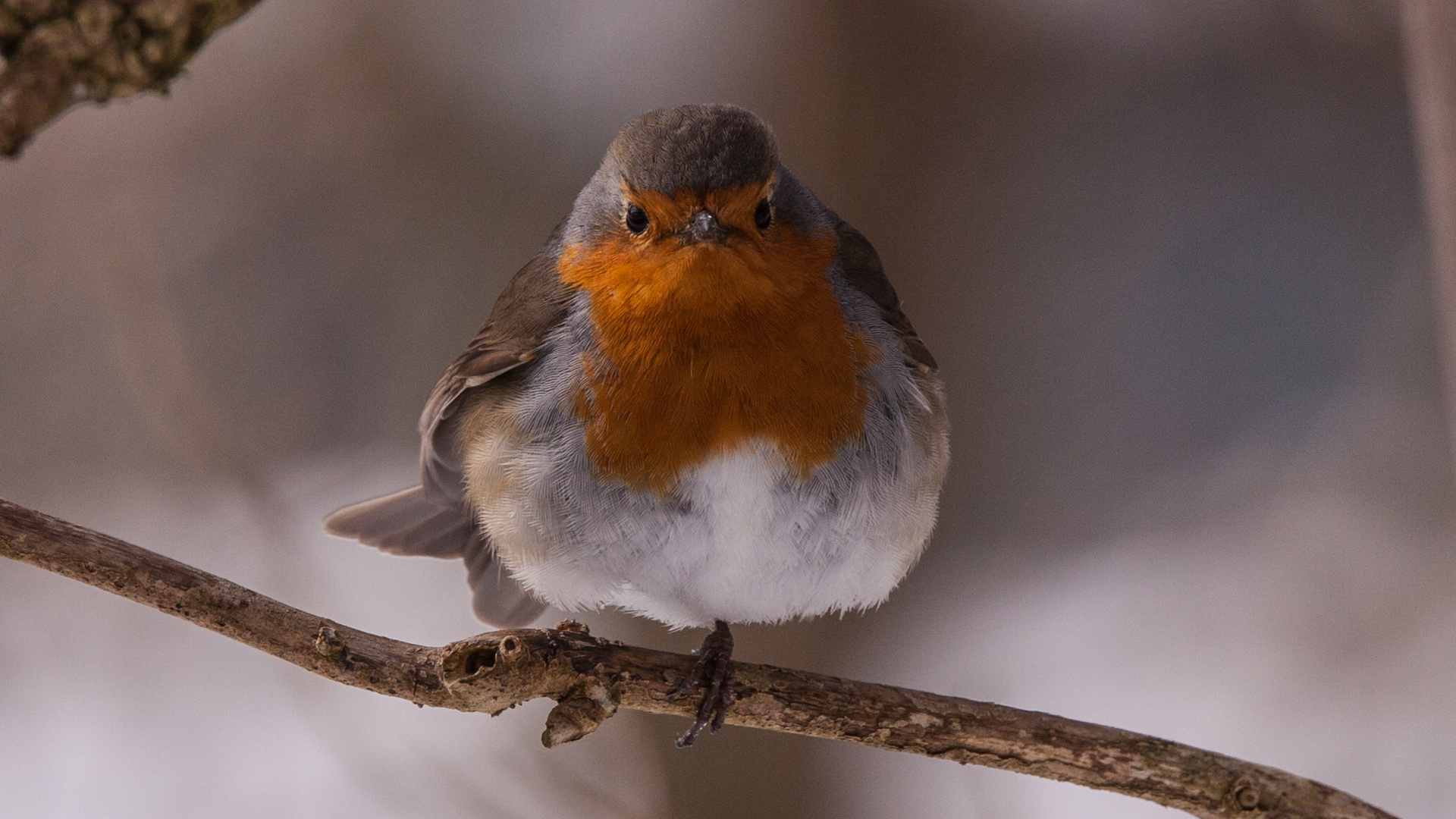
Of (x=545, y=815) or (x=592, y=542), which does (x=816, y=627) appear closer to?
(x=545, y=815)

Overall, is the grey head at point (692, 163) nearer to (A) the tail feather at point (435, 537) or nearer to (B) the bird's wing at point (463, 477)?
(B) the bird's wing at point (463, 477)

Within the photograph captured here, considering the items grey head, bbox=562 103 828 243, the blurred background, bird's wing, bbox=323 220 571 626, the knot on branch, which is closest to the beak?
grey head, bbox=562 103 828 243

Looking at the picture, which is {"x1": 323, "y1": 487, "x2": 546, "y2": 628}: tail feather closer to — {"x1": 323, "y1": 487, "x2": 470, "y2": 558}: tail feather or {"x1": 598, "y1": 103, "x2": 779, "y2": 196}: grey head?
{"x1": 323, "y1": 487, "x2": 470, "y2": 558}: tail feather

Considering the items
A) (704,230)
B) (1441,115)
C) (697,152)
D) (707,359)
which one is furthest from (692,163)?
(1441,115)

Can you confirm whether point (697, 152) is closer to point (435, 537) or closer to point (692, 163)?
point (692, 163)

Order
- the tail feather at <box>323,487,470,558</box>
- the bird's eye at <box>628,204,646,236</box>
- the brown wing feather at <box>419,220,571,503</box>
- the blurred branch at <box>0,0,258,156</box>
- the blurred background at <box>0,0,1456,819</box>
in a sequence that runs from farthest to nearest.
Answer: the blurred background at <box>0,0,1456,819</box> → the tail feather at <box>323,487,470,558</box> → the brown wing feather at <box>419,220,571,503</box> → the bird's eye at <box>628,204,646,236</box> → the blurred branch at <box>0,0,258,156</box>

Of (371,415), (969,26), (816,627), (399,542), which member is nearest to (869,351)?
(399,542)
